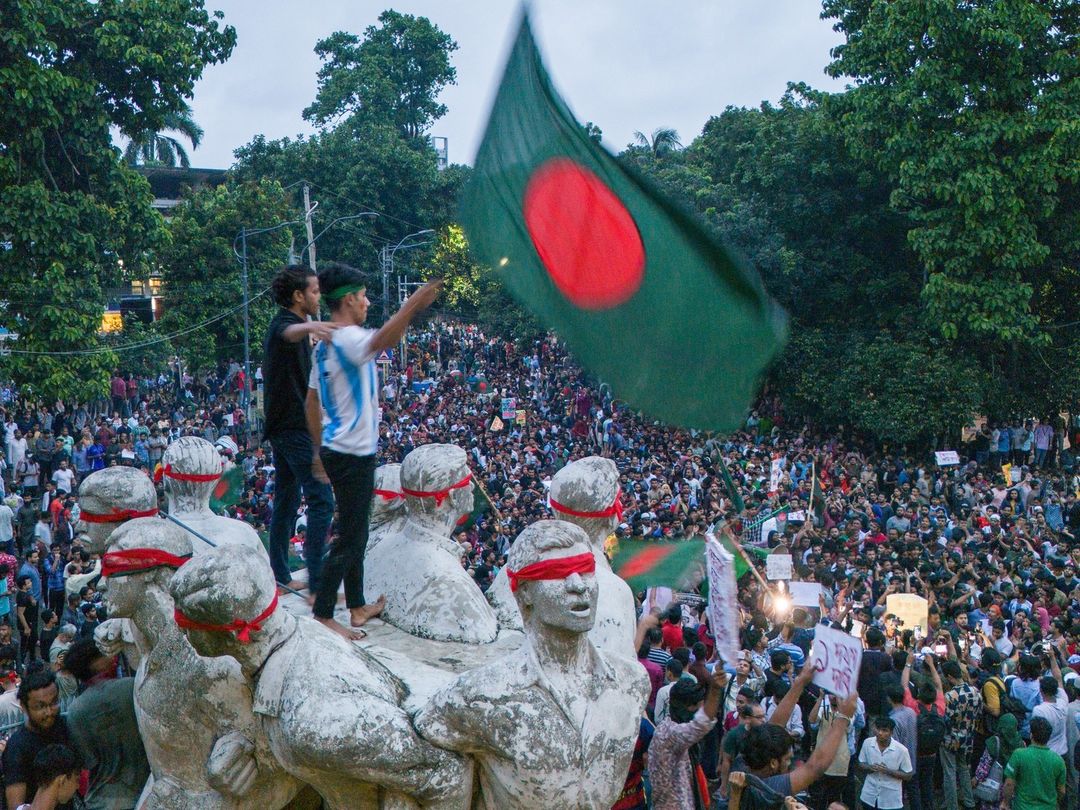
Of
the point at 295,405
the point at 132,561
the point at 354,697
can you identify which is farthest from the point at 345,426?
the point at 354,697

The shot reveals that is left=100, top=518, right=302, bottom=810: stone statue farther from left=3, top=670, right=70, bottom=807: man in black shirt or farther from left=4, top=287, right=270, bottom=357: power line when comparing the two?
left=4, top=287, right=270, bottom=357: power line

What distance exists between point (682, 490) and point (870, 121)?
1151 cm

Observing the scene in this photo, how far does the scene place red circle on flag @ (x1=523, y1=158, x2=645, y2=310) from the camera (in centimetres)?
612

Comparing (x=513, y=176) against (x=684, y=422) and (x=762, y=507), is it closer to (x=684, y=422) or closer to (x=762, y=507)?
(x=684, y=422)

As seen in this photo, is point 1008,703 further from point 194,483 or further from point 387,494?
point 194,483

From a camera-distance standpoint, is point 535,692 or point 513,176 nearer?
point 535,692

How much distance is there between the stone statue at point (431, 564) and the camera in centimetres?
658

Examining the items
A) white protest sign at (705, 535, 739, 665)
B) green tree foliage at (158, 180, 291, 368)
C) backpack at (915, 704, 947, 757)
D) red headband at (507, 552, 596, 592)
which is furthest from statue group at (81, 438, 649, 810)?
green tree foliage at (158, 180, 291, 368)

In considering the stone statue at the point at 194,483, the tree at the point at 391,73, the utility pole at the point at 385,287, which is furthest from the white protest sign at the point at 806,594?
the tree at the point at 391,73

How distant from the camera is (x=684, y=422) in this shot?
6328 mm

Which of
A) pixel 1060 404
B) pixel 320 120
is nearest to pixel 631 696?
pixel 1060 404

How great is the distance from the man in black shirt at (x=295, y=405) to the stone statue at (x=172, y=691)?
925 millimetres

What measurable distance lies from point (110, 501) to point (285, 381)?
1093mm

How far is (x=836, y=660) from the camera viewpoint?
22.6ft
